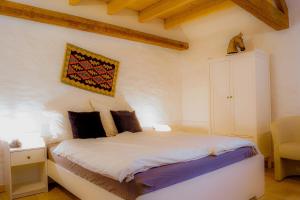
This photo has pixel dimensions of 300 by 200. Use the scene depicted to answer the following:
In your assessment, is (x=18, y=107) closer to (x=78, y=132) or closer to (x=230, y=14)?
(x=78, y=132)

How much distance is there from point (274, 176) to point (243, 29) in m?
2.52

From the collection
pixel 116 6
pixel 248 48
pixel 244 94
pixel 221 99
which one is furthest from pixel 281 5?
pixel 116 6

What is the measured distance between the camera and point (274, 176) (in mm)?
3256

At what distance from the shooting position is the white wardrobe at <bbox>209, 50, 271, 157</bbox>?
3643mm

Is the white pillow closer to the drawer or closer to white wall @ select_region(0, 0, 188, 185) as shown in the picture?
white wall @ select_region(0, 0, 188, 185)

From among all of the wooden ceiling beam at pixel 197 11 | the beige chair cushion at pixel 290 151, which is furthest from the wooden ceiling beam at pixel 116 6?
the beige chair cushion at pixel 290 151

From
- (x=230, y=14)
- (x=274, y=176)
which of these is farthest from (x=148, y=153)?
(x=230, y=14)

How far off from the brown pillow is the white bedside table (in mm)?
1043

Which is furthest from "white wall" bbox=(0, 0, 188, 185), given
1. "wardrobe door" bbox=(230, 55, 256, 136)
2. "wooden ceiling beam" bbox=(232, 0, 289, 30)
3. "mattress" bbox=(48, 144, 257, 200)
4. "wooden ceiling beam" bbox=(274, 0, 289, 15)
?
"wooden ceiling beam" bbox=(274, 0, 289, 15)

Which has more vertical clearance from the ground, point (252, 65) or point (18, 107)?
point (252, 65)

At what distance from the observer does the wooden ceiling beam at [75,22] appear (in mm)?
2984

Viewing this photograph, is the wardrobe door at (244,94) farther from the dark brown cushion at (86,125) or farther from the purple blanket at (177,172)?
the dark brown cushion at (86,125)

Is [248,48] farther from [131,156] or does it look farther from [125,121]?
[131,156]

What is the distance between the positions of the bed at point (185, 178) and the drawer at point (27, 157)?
125 mm
